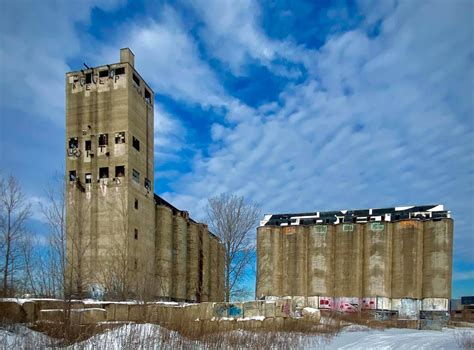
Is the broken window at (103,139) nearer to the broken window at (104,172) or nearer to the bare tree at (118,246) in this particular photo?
the broken window at (104,172)

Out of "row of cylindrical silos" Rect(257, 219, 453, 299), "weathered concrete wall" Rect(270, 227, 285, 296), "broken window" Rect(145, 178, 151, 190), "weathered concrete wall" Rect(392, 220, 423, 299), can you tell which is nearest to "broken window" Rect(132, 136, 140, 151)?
"broken window" Rect(145, 178, 151, 190)

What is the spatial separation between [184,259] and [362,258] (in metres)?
30.2

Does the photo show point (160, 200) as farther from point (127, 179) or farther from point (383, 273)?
point (383, 273)

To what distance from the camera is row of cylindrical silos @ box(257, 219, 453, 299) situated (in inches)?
2264

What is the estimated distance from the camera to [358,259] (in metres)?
62.0

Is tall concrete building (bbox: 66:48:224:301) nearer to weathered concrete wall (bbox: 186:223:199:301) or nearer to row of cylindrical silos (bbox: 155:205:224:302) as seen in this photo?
row of cylindrical silos (bbox: 155:205:224:302)

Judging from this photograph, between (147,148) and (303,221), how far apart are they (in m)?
35.0

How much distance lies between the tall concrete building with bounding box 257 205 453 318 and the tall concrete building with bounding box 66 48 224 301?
26.5 meters

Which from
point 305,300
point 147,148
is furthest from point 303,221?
point 147,148

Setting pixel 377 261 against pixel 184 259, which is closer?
pixel 184 259

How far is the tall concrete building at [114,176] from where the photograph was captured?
38.8 m

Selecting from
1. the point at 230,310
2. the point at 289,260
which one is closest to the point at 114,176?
the point at 230,310

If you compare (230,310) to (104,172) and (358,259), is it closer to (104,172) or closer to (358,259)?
(104,172)

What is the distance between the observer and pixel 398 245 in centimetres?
6053
